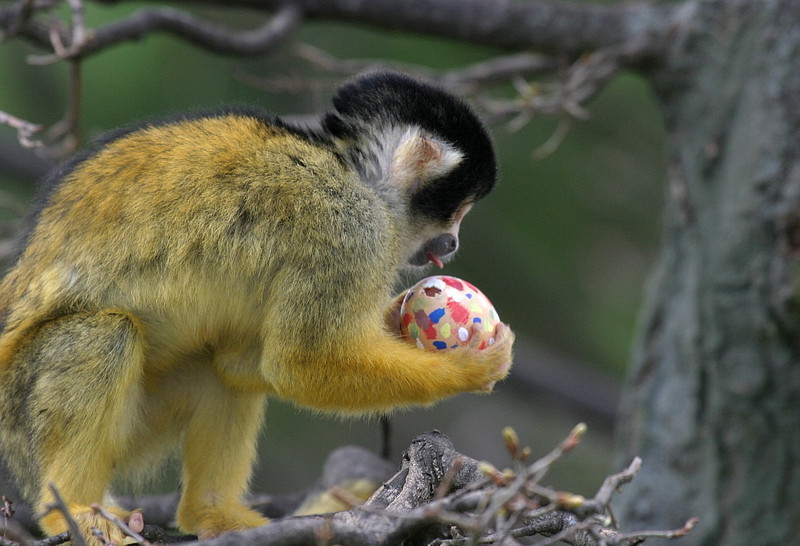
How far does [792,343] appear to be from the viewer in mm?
4270

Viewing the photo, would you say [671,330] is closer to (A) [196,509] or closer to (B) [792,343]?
(B) [792,343]

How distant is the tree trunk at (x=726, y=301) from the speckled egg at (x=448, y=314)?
150 centimetres

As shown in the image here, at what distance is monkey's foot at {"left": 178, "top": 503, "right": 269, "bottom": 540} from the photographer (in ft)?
12.1

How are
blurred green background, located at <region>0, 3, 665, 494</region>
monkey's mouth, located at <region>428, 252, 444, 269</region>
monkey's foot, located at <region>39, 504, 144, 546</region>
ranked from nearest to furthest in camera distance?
monkey's foot, located at <region>39, 504, 144, 546</region> < monkey's mouth, located at <region>428, 252, 444, 269</region> < blurred green background, located at <region>0, 3, 665, 494</region>

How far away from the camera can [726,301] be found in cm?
458

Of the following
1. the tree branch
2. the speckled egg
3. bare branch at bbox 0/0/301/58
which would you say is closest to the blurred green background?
the tree branch

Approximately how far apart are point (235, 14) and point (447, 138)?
5586 mm

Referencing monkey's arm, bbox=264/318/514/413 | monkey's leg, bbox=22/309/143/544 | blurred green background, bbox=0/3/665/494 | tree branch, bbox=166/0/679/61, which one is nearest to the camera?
monkey's leg, bbox=22/309/143/544

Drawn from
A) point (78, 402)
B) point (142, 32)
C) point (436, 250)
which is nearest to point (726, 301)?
point (436, 250)

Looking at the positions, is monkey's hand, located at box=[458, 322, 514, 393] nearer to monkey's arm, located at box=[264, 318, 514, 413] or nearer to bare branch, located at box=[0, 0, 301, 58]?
monkey's arm, located at box=[264, 318, 514, 413]

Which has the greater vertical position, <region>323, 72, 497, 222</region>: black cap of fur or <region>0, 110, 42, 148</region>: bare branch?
<region>323, 72, 497, 222</region>: black cap of fur

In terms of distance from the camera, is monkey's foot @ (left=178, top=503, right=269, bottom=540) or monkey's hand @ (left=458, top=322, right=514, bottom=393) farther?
monkey's foot @ (left=178, top=503, right=269, bottom=540)

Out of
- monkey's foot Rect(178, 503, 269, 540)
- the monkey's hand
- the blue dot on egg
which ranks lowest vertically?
monkey's foot Rect(178, 503, 269, 540)

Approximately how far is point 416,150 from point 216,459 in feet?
4.73
